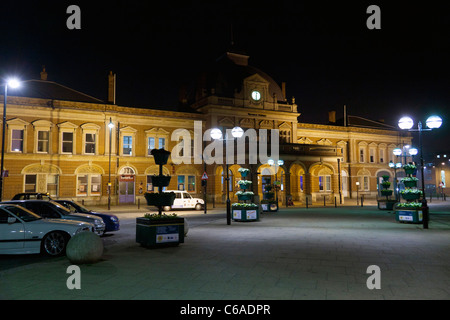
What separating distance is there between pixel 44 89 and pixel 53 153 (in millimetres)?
7452

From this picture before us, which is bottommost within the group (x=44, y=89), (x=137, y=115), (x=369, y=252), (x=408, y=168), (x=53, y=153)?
(x=369, y=252)

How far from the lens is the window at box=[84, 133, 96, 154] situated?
37.0m

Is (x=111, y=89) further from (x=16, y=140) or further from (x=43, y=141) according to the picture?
(x=16, y=140)

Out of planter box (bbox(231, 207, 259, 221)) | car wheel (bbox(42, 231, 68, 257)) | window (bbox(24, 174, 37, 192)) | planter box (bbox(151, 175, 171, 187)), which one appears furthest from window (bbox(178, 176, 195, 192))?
car wheel (bbox(42, 231, 68, 257))

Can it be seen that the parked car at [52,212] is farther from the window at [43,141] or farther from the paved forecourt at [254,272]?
the window at [43,141]

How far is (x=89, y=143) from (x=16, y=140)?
660 cm

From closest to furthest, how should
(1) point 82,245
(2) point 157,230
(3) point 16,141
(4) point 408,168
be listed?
(1) point 82,245, (2) point 157,230, (4) point 408,168, (3) point 16,141

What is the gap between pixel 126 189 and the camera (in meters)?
38.5

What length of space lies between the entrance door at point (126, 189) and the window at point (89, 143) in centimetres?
418

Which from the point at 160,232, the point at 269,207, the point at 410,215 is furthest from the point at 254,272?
the point at 269,207

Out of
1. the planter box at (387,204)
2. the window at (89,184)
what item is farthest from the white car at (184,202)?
the planter box at (387,204)
